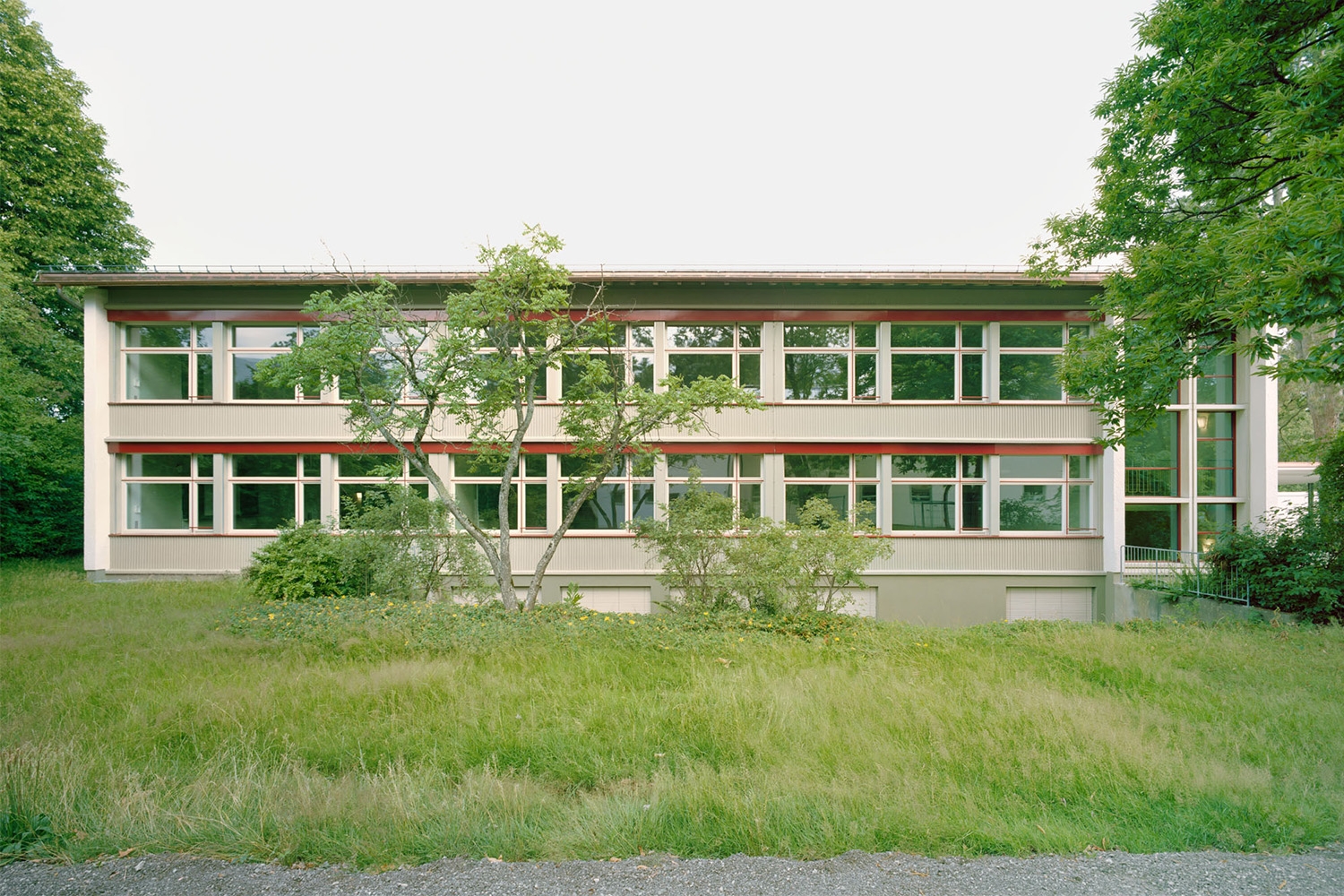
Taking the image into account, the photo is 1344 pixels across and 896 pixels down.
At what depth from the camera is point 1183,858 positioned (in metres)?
3.27

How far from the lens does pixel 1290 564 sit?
10.5 m

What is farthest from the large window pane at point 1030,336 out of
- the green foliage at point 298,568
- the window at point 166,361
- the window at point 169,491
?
the window at point 169,491

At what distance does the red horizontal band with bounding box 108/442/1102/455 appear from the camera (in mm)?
13797

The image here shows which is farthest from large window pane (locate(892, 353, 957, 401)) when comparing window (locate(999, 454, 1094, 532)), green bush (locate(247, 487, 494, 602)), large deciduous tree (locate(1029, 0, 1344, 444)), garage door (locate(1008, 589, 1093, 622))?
green bush (locate(247, 487, 494, 602))

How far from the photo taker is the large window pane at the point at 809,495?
13.9 meters

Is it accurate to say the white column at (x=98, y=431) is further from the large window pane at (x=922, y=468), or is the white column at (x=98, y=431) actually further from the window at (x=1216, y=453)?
the window at (x=1216, y=453)

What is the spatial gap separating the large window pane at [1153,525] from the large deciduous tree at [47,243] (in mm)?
24589

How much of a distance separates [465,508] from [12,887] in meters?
11.1

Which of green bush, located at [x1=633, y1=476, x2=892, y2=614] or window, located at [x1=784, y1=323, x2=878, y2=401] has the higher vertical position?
window, located at [x1=784, y1=323, x2=878, y2=401]

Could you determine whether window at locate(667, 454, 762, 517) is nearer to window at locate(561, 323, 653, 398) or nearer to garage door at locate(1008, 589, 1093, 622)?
window at locate(561, 323, 653, 398)

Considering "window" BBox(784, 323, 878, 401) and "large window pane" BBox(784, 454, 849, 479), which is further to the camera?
"window" BBox(784, 323, 878, 401)

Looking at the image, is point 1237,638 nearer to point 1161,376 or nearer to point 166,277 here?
point 1161,376

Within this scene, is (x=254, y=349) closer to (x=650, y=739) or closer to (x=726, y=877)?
(x=650, y=739)

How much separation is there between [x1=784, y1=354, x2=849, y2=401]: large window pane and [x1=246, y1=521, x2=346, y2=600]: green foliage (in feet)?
31.5
